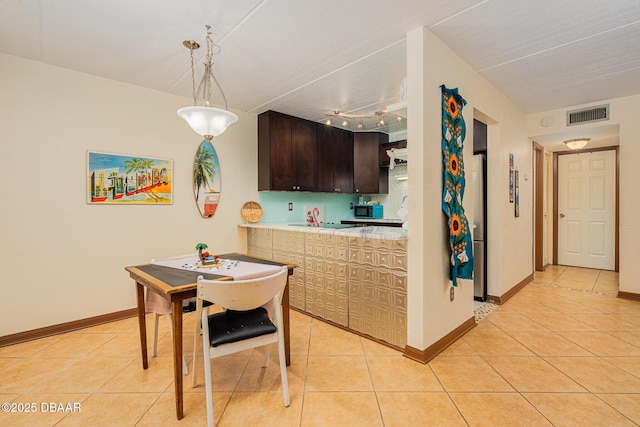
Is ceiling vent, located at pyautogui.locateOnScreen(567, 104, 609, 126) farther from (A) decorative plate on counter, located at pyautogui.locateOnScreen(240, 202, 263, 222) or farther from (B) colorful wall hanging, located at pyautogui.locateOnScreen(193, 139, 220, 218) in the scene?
(B) colorful wall hanging, located at pyautogui.locateOnScreen(193, 139, 220, 218)

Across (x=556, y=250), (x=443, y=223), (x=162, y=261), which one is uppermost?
(x=443, y=223)

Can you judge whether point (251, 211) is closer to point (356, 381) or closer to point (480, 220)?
point (356, 381)

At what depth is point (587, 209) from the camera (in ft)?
17.1

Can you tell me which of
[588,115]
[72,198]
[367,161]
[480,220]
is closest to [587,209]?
[588,115]

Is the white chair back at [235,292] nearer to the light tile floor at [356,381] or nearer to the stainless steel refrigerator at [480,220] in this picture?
the light tile floor at [356,381]

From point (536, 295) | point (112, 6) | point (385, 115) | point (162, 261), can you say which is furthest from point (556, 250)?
point (112, 6)

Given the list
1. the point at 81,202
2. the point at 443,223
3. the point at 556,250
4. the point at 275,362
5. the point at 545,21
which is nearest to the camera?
the point at 545,21

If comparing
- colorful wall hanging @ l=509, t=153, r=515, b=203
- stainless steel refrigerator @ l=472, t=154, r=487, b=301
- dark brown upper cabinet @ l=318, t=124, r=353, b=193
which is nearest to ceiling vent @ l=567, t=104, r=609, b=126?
colorful wall hanging @ l=509, t=153, r=515, b=203

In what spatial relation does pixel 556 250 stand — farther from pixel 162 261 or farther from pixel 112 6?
pixel 112 6

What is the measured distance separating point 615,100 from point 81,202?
632cm

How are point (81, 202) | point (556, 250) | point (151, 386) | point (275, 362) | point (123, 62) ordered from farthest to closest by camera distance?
point (556, 250) → point (81, 202) → point (123, 62) → point (275, 362) → point (151, 386)

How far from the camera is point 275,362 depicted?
7.47 feet

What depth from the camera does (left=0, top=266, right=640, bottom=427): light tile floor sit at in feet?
5.49

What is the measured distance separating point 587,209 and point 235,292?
6.46 meters
